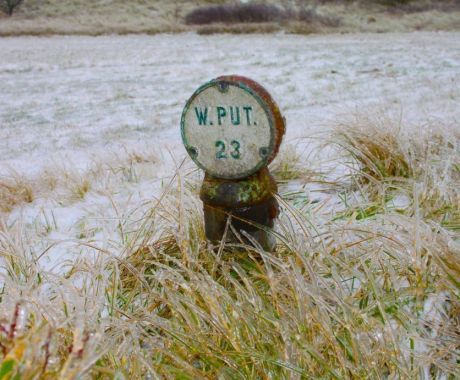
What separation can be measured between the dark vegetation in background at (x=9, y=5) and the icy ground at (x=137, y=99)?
28.6 ft

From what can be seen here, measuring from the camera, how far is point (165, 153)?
4145 millimetres

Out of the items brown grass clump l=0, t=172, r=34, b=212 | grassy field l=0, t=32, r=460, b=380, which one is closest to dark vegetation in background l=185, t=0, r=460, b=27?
grassy field l=0, t=32, r=460, b=380

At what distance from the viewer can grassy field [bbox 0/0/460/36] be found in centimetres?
1638

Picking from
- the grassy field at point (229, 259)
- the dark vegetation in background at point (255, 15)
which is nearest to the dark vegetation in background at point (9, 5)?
the dark vegetation in background at point (255, 15)

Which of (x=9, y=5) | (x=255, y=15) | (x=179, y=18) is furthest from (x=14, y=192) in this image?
(x=9, y=5)

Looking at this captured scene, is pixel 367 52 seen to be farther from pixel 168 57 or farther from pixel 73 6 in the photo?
pixel 73 6

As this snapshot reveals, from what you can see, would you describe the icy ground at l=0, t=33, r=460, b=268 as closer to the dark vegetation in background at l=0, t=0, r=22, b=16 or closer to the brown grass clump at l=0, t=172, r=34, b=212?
the brown grass clump at l=0, t=172, r=34, b=212

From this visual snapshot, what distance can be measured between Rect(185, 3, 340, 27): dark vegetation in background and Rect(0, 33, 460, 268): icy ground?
5038 millimetres

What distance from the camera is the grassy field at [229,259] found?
1293 mm

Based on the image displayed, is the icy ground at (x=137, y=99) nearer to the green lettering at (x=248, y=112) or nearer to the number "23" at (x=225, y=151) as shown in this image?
the number "23" at (x=225, y=151)

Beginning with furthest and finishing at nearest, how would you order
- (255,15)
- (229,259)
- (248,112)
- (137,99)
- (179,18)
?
(179,18), (255,15), (137,99), (229,259), (248,112)

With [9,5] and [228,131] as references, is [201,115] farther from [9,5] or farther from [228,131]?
[9,5]

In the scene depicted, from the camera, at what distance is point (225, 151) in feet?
5.92

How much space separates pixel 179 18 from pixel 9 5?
702cm
